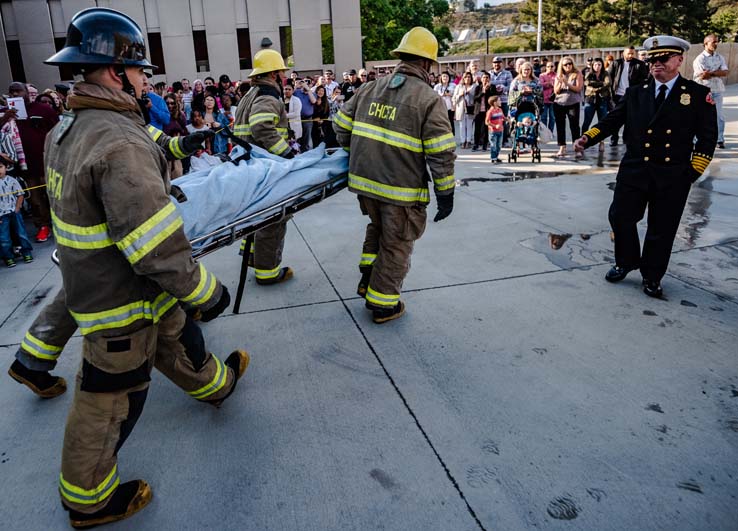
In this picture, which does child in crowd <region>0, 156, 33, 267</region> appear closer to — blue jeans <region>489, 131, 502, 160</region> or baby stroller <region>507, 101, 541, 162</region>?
blue jeans <region>489, 131, 502, 160</region>

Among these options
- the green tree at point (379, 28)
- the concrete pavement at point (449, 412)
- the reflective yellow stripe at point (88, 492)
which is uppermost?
the green tree at point (379, 28)

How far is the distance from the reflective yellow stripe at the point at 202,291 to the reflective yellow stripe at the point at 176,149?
109cm

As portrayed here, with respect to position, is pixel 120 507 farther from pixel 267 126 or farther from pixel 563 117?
pixel 563 117

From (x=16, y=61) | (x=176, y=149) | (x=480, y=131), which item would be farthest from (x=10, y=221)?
(x=16, y=61)

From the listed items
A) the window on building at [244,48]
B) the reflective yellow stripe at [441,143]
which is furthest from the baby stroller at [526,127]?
the window on building at [244,48]

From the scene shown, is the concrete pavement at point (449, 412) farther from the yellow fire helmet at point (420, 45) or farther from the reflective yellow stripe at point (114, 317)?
the yellow fire helmet at point (420, 45)

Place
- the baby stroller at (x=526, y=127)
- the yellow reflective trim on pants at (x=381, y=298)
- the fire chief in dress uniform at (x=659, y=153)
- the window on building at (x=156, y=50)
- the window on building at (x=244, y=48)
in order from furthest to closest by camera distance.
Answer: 1. the window on building at (x=244, y=48)
2. the window on building at (x=156, y=50)
3. the baby stroller at (x=526, y=127)
4. the fire chief in dress uniform at (x=659, y=153)
5. the yellow reflective trim on pants at (x=381, y=298)

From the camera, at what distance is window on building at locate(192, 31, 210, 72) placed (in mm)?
28094

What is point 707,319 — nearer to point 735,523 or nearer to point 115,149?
point 735,523

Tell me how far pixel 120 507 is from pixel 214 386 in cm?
70

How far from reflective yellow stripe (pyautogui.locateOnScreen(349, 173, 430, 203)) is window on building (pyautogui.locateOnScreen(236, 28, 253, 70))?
27.2 metres

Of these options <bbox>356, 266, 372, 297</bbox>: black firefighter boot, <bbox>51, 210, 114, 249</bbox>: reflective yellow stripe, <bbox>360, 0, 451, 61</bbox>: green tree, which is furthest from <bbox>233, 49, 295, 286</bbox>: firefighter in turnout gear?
<bbox>360, 0, 451, 61</bbox>: green tree

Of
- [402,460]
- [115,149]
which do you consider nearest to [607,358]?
[402,460]

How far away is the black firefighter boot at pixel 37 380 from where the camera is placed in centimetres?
312
